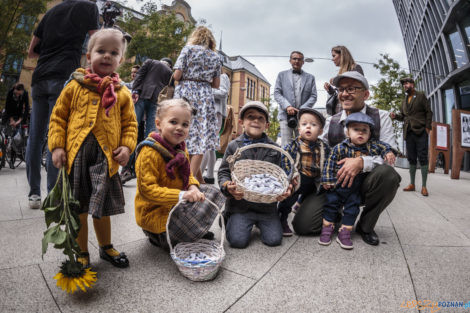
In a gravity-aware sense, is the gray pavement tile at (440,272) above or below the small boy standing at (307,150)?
below

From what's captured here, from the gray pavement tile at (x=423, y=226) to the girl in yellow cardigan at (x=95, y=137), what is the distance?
241 centimetres

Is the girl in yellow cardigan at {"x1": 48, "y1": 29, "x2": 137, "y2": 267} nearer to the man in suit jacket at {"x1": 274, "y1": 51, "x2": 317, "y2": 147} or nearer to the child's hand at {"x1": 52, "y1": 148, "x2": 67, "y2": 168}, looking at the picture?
the child's hand at {"x1": 52, "y1": 148, "x2": 67, "y2": 168}

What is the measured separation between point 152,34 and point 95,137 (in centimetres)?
2028

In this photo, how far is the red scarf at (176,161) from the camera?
1971 mm

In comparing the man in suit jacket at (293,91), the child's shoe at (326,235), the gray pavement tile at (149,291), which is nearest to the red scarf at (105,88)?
the gray pavement tile at (149,291)

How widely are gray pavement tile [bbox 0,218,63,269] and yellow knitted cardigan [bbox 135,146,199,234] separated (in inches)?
23.4

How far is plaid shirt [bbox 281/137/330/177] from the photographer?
2701 millimetres

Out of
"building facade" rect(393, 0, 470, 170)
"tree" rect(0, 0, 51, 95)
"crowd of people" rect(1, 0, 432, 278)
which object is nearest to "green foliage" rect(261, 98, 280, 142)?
"building facade" rect(393, 0, 470, 170)

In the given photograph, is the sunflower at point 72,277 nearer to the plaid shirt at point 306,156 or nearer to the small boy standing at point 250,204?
the small boy standing at point 250,204

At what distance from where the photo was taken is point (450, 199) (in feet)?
15.6

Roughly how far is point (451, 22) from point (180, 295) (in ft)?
57.5

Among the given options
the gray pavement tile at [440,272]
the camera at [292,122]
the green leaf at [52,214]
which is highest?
the camera at [292,122]

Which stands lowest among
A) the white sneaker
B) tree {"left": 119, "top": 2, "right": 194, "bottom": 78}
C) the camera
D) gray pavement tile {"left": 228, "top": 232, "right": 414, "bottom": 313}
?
gray pavement tile {"left": 228, "top": 232, "right": 414, "bottom": 313}

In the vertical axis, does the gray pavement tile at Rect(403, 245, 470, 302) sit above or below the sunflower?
below
